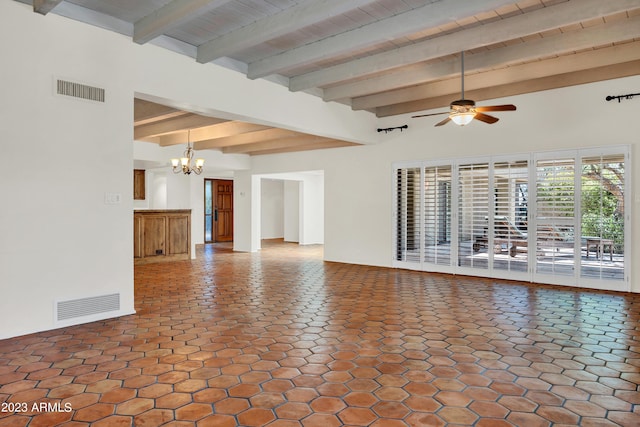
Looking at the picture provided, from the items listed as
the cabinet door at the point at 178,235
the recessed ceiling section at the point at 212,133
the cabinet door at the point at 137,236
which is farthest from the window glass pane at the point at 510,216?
the cabinet door at the point at 137,236

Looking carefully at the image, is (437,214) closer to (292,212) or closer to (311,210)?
(311,210)

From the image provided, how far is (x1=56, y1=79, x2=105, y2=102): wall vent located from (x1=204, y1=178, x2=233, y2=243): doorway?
9314mm

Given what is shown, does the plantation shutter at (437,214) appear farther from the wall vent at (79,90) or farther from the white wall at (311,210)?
the white wall at (311,210)

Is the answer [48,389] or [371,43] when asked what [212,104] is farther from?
[48,389]

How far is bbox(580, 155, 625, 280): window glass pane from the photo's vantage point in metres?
5.65

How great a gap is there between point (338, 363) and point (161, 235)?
6734mm

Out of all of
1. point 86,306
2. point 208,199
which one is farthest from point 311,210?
point 86,306

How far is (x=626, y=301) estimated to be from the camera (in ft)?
16.7

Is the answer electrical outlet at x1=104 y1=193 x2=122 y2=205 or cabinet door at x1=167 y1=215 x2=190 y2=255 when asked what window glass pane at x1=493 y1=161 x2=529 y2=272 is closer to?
electrical outlet at x1=104 y1=193 x2=122 y2=205

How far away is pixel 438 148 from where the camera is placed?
7230mm

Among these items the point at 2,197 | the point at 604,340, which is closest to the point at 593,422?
the point at 604,340

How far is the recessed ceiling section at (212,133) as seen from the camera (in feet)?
20.7

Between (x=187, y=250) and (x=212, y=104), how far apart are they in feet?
16.6

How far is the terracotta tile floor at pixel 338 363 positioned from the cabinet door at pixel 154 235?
3343mm
